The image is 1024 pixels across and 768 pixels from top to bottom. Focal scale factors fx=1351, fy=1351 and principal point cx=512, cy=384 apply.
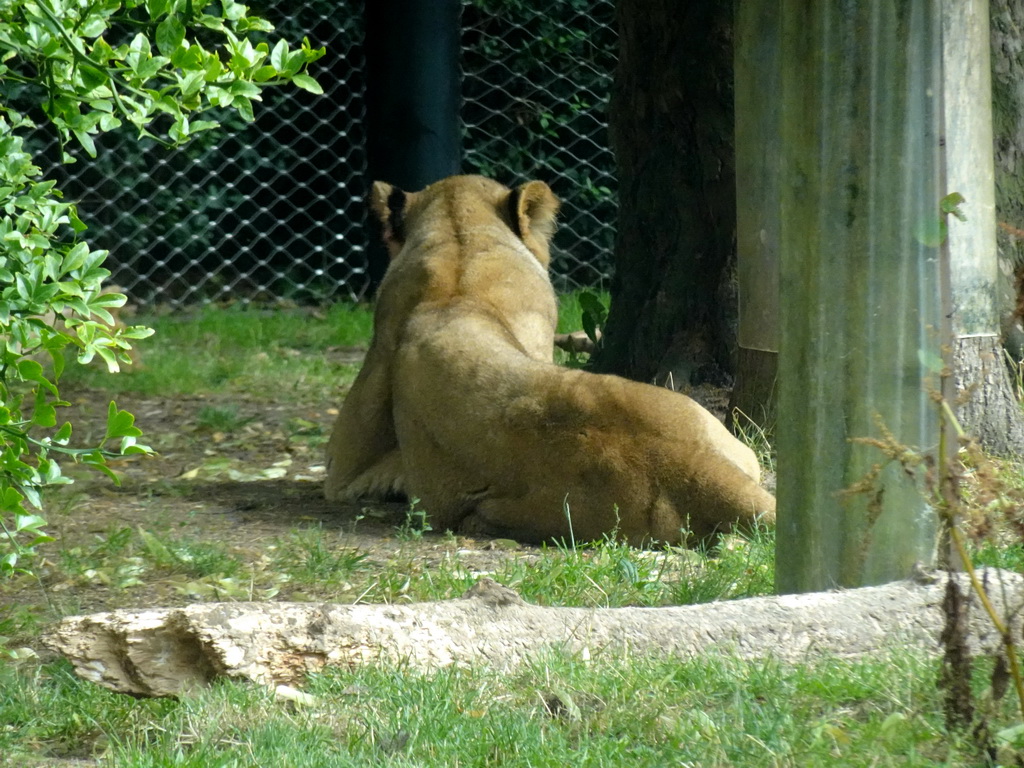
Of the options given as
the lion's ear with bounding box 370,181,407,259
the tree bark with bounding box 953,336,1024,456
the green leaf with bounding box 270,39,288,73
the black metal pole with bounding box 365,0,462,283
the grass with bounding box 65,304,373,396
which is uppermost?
the black metal pole with bounding box 365,0,462,283

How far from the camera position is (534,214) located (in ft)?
17.5

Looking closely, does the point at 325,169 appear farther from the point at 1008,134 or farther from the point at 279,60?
the point at 279,60

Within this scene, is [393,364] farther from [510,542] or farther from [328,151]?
[328,151]

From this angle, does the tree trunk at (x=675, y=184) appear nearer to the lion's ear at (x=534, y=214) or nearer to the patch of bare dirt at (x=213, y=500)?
the lion's ear at (x=534, y=214)

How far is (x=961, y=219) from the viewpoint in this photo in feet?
8.20

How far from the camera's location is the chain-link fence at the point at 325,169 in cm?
934

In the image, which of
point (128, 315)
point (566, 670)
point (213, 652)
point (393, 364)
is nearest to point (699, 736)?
point (566, 670)

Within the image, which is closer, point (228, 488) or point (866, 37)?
point (866, 37)

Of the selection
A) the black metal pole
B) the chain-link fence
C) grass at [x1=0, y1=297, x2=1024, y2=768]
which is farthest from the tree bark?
the chain-link fence

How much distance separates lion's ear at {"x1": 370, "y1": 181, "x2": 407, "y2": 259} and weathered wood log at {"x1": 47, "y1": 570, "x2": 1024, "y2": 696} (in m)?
2.82

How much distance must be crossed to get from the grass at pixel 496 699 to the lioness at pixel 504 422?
0.68ft

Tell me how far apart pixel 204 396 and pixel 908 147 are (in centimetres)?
478

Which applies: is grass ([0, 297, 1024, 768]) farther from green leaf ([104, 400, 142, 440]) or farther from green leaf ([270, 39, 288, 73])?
green leaf ([270, 39, 288, 73])

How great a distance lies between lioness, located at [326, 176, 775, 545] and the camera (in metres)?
3.85
